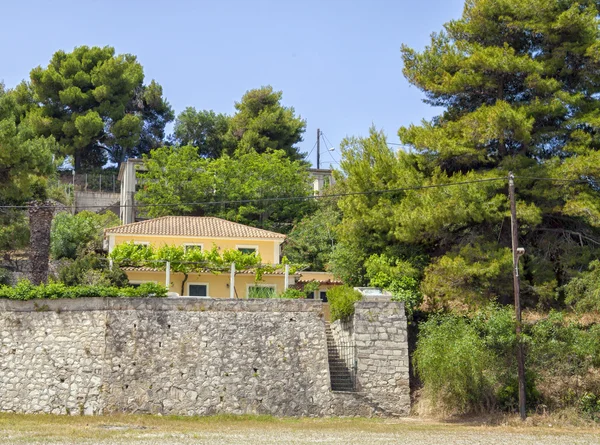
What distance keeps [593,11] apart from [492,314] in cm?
1212

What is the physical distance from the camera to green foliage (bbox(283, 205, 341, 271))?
3972 cm

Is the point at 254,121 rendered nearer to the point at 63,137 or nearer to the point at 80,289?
the point at 63,137

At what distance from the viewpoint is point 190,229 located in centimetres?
3347

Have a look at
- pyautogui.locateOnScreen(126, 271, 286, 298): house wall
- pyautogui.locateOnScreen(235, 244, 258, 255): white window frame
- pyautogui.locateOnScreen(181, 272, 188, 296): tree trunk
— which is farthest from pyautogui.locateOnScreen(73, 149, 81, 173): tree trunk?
pyautogui.locateOnScreen(181, 272, 188, 296): tree trunk

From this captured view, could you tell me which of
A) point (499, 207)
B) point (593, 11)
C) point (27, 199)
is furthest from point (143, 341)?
point (593, 11)

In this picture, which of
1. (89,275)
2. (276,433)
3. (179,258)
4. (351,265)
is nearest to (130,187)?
(179,258)

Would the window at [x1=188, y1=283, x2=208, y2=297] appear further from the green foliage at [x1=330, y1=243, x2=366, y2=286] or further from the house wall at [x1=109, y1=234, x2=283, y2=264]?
the green foliage at [x1=330, y1=243, x2=366, y2=286]

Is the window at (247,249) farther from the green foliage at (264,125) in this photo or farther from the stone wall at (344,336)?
the green foliage at (264,125)

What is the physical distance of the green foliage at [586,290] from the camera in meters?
24.6

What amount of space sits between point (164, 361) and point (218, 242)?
1049 centimetres

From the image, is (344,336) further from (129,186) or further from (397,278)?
(129,186)

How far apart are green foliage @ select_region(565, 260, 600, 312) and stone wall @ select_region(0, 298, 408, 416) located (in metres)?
6.99

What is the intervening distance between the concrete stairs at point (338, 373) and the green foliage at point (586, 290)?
771 centimetres

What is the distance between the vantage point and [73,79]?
177ft
